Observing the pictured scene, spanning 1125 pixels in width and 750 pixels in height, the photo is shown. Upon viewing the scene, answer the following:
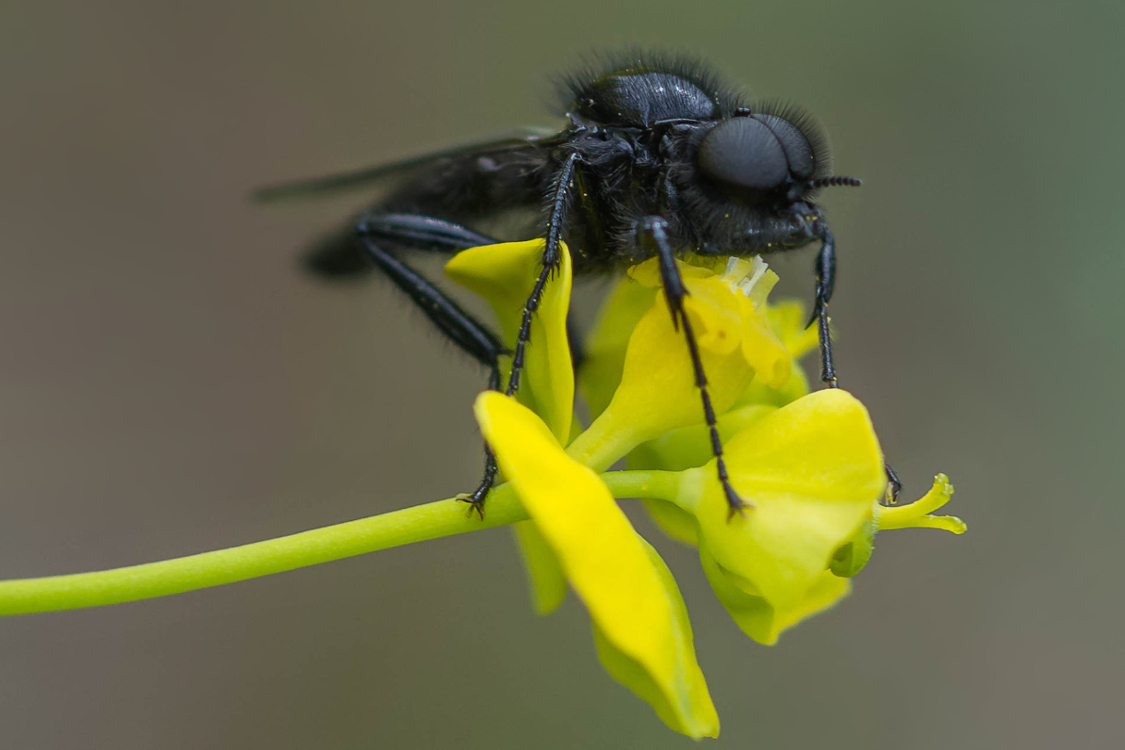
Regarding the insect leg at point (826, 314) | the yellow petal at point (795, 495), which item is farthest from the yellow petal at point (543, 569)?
the insect leg at point (826, 314)

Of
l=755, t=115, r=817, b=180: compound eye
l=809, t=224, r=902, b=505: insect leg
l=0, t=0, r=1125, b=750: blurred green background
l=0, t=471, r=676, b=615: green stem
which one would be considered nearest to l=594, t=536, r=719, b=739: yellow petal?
l=0, t=471, r=676, b=615: green stem

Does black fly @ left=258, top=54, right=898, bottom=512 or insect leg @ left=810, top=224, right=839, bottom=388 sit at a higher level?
black fly @ left=258, top=54, right=898, bottom=512

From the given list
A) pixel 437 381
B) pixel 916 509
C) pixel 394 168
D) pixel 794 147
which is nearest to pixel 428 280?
pixel 394 168

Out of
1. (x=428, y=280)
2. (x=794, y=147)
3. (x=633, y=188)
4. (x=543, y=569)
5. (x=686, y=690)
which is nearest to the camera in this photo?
(x=686, y=690)

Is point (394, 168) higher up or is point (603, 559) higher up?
point (394, 168)

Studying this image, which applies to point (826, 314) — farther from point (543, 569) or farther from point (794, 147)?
point (543, 569)

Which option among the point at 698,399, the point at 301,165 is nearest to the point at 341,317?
the point at 301,165

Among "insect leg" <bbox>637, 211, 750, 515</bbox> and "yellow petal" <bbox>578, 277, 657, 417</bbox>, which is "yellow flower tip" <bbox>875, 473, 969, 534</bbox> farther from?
"yellow petal" <bbox>578, 277, 657, 417</bbox>
